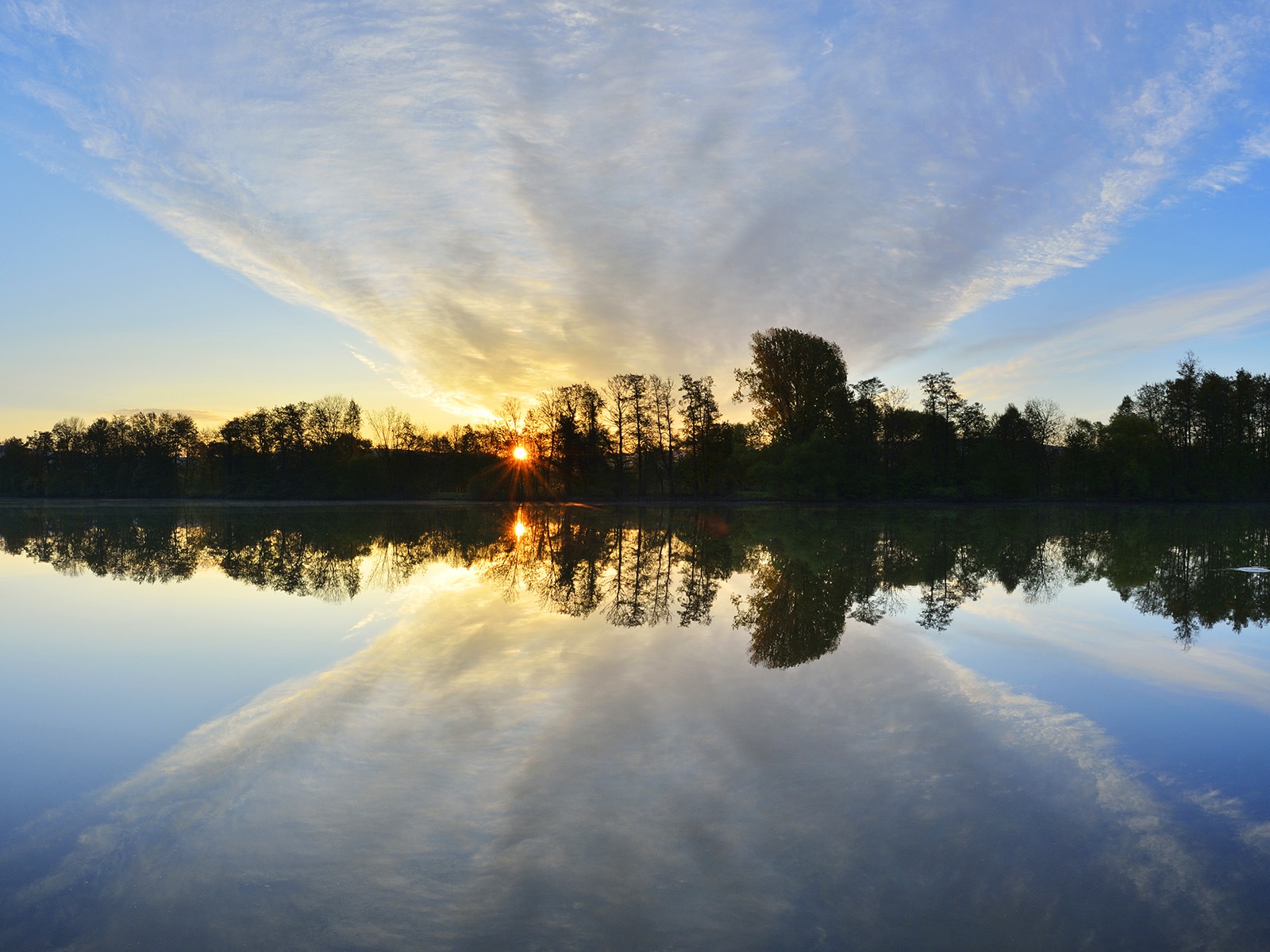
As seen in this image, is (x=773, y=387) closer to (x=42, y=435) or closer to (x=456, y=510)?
(x=456, y=510)

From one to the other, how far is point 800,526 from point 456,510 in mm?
26587

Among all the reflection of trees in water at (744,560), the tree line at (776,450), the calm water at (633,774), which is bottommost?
the calm water at (633,774)

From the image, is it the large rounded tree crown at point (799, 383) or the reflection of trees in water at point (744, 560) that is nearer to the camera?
the reflection of trees in water at point (744, 560)

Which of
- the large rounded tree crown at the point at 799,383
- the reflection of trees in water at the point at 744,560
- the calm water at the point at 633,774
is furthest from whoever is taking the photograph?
the large rounded tree crown at the point at 799,383

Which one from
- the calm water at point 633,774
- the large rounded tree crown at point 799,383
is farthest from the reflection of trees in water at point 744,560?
the large rounded tree crown at point 799,383

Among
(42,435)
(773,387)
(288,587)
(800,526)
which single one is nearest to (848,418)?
(773,387)

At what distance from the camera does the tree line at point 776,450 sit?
60.2 metres

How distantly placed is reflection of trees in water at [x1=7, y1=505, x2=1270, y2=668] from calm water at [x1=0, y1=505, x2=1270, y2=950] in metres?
0.32

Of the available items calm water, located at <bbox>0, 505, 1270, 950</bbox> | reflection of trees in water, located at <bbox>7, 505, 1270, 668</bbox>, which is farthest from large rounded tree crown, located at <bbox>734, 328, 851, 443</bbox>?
calm water, located at <bbox>0, 505, 1270, 950</bbox>

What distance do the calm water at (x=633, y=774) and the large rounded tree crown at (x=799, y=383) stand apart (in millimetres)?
47119

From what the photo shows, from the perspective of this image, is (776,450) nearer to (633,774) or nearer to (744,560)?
(744,560)

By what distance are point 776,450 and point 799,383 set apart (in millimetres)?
6346

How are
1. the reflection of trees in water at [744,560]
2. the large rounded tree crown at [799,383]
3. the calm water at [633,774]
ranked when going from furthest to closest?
the large rounded tree crown at [799,383]
the reflection of trees in water at [744,560]
the calm water at [633,774]

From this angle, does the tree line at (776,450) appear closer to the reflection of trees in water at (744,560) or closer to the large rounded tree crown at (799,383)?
the large rounded tree crown at (799,383)
